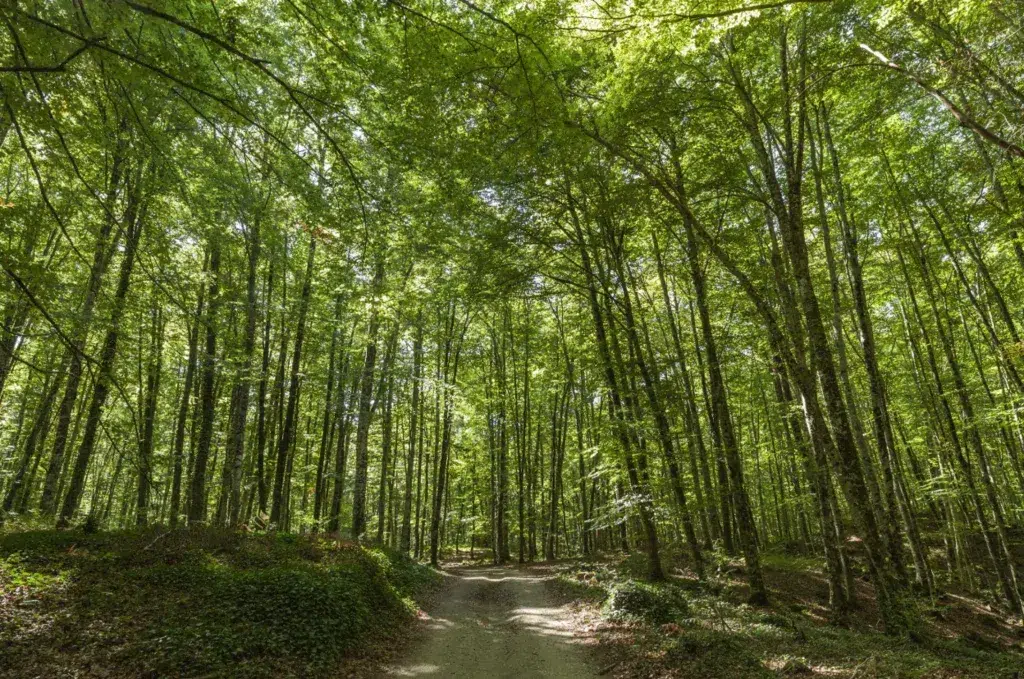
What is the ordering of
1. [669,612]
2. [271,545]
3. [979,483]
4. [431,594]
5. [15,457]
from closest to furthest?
[669,612] → [271,545] → [431,594] → [979,483] → [15,457]

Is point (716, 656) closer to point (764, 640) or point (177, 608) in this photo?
point (764, 640)

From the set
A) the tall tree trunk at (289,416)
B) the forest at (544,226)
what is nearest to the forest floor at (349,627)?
the forest at (544,226)

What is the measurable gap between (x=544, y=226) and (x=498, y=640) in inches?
367

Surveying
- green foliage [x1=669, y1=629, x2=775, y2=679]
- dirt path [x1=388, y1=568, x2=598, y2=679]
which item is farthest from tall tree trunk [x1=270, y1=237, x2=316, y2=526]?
green foliage [x1=669, y1=629, x2=775, y2=679]

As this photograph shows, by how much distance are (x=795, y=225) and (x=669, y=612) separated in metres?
7.29

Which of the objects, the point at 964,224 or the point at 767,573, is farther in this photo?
the point at 767,573

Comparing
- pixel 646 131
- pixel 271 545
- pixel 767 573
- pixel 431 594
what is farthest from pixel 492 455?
pixel 646 131

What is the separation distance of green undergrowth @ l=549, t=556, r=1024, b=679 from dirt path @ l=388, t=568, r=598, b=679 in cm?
82

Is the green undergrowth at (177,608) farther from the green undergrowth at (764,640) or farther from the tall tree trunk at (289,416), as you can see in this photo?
the green undergrowth at (764,640)

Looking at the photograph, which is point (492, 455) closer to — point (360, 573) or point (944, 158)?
point (360, 573)

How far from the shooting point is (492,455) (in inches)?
915

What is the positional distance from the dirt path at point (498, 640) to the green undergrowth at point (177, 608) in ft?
3.48

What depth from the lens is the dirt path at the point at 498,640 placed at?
24.8ft

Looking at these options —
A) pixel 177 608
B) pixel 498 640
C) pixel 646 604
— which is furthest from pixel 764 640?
pixel 177 608
